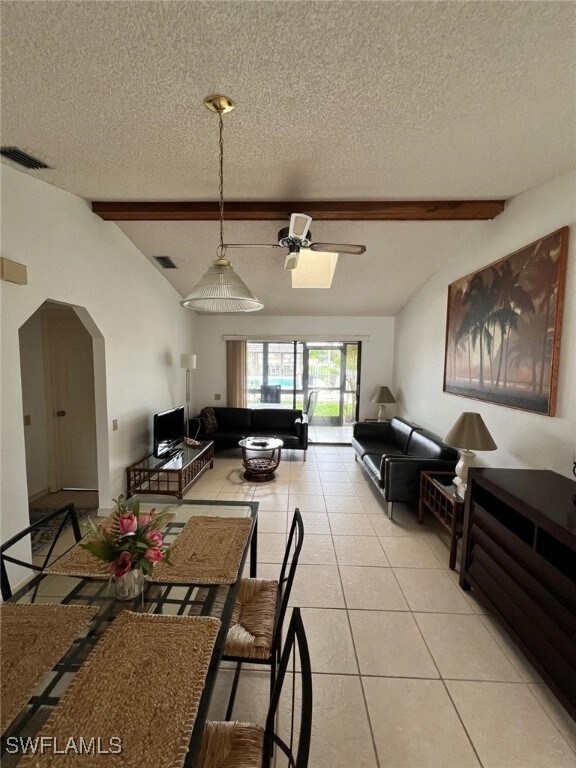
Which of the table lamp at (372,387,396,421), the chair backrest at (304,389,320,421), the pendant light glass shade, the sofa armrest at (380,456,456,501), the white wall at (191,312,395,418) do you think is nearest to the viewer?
the pendant light glass shade

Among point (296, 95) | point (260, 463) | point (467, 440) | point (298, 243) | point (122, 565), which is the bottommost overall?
point (260, 463)

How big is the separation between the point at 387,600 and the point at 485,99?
3011 millimetres

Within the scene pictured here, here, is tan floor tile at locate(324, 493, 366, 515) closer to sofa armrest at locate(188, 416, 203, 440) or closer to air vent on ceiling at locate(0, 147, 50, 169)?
sofa armrest at locate(188, 416, 203, 440)

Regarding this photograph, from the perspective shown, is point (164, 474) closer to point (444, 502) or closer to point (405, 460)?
point (405, 460)

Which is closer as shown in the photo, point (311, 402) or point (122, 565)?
point (122, 565)

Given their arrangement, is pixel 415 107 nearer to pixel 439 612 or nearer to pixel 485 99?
pixel 485 99

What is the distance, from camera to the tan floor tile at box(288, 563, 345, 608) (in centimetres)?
210

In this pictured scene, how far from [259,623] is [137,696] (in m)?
0.70

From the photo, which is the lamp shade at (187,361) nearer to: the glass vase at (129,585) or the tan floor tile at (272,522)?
the tan floor tile at (272,522)

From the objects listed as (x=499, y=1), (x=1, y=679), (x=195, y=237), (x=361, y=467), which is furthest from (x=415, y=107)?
(x=361, y=467)

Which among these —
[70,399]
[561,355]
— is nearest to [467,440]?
[561,355]

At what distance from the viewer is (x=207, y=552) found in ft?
4.77

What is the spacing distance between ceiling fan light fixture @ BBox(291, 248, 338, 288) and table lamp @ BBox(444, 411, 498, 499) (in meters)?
2.48

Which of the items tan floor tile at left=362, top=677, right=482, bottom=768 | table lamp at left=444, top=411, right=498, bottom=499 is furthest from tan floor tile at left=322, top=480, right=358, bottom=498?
tan floor tile at left=362, top=677, right=482, bottom=768
